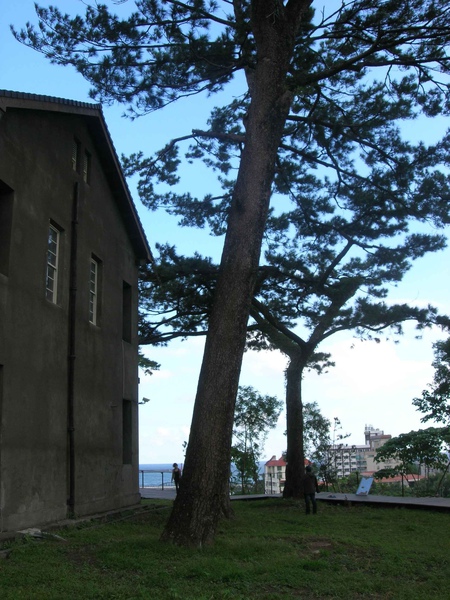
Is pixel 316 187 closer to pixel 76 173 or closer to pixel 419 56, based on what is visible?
pixel 419 56

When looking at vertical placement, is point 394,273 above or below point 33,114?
below

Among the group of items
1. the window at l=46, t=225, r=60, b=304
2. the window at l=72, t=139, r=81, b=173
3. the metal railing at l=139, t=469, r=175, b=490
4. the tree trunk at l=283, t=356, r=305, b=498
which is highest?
the window at l=72, t=139, r=81, b=173

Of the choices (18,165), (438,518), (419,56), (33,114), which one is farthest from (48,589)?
(419,56)

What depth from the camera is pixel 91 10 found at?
13.4 m

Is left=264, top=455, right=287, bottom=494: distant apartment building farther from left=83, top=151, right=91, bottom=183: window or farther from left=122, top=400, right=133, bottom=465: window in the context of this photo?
left=83, top=151, right=91, bottom=183: window

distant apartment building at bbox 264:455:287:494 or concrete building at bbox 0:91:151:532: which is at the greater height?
concrete building at bbox 0:91:151:532

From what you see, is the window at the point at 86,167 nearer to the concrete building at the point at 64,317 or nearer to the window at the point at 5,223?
the concrete building at the point at 64,317

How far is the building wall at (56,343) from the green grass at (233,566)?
1.22 m

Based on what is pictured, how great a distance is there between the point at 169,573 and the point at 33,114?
8.62 m

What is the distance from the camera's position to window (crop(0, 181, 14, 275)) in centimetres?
1049

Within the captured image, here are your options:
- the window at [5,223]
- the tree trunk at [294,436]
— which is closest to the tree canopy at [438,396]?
the tree trunk at [294,436]

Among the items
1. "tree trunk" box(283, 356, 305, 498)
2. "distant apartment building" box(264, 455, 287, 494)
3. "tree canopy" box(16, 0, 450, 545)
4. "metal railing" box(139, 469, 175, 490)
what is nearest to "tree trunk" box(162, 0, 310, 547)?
"tree canopy" box(16, 0, 450, 545)

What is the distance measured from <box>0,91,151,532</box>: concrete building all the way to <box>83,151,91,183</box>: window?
3 cm

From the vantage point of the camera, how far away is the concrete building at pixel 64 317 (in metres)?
10.5
